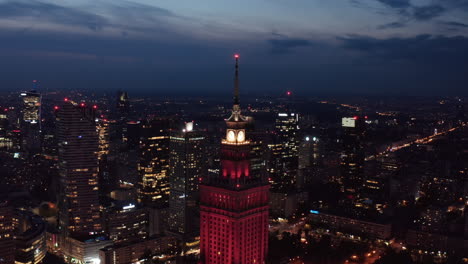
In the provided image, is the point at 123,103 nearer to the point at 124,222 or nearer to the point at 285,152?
the point at 285,152

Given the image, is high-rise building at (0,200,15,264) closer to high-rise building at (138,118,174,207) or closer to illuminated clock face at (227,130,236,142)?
high-rise building at (138,118,174,207)

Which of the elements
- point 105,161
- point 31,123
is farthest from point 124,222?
point 31,123

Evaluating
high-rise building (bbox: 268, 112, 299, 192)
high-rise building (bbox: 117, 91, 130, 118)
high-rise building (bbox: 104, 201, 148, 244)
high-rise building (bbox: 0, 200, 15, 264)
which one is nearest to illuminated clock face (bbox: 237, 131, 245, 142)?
high-rise building (bbox: 0, 200, 15, 264)

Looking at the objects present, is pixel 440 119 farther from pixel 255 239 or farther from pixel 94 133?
pixel 255 239

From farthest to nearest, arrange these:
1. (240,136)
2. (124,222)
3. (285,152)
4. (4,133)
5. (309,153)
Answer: (4,133)
(309,153)
(285,152)
(124,222)
(240,136)

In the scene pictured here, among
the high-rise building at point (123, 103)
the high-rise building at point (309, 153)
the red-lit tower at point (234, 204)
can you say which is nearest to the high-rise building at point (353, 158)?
the high-rise building at point (309, 153)

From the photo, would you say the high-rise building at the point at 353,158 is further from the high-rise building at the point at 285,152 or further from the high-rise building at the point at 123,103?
the high-rise building at the point at 123,103
